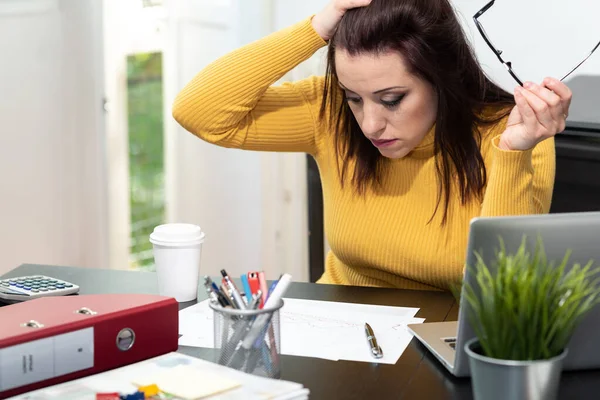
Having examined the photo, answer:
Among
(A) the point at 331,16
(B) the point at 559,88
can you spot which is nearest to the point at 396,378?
(B) the point at 559,88

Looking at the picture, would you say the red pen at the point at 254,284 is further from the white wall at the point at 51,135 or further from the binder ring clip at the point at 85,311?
the white wall at the point at 51,135

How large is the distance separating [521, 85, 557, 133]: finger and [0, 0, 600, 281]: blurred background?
0.47m

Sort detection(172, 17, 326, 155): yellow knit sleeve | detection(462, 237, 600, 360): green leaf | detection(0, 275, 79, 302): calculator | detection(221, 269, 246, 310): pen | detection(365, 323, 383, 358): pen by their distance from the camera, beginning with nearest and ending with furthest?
detection(462, 237, 600, 360): green leaf < detection(221, 269, 246, 310): pen < detection(365, 323, 383, 358): pen < detection(0, 275, 79, 302): calculator < detection(172, 17, 326, 155): yellow knit sleeve

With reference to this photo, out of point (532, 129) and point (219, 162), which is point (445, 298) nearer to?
point (532, 129)

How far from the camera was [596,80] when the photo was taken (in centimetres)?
230

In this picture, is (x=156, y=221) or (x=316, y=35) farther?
(x=156, y=221)

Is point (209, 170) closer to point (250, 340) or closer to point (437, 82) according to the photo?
point (437, 82)

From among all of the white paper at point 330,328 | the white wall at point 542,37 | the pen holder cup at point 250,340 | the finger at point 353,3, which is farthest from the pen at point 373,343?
the white wall at point 542,37

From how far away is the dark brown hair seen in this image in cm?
159

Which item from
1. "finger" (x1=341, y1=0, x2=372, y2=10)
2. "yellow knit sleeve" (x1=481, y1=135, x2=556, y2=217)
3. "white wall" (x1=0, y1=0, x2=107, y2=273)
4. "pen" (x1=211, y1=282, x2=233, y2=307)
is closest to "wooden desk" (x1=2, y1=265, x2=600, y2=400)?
"pen" (x1=211, y1=282, x2=233, y2=307)

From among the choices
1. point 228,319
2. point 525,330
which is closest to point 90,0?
point 228,319

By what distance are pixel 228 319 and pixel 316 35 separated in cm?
90

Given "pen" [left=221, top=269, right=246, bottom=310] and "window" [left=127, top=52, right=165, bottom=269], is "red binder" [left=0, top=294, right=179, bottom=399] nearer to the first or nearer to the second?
"pen" [left=221, top=269, right=246, bottom=310]

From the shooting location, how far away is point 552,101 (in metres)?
1.43
